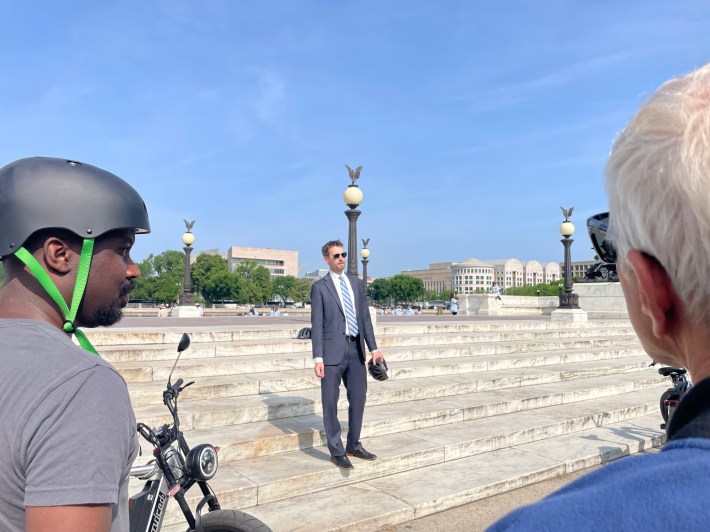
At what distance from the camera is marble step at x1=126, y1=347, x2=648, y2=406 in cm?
672

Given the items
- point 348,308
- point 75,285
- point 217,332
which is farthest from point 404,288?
point 75,285

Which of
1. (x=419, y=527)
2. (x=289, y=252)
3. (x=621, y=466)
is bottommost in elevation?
(x=419, y=527)

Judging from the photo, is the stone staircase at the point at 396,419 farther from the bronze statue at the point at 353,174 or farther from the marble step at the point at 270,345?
the bronze statue at the point at 353,174

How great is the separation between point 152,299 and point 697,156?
109m

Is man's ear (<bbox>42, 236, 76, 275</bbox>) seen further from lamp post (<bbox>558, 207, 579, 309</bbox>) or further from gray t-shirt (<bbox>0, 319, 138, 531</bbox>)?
lamp post (<bbox>558, 207, 579, 309</bbox>)

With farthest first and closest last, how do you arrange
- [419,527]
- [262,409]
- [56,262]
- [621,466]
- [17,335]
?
[262,409] < [419,527] < [56,262] < [17,335] < [621,466]

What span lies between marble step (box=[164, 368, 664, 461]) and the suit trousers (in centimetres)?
70

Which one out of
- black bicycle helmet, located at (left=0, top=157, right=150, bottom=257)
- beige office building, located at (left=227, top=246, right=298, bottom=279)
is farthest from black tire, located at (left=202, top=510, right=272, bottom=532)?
beige office building, located at (left=227, top=246, right=298, bottom=279)

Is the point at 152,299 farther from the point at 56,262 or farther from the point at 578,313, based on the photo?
the point at 56,262

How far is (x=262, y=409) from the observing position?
20.7ft

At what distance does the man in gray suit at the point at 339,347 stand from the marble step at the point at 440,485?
1.47ft

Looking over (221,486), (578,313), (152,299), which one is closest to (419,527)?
(221,486)

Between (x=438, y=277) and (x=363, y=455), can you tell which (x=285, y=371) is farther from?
(x=438, y=277)

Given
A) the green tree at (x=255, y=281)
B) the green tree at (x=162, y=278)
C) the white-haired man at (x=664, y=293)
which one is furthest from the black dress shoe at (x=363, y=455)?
the green tree at (x=255, y=281)
